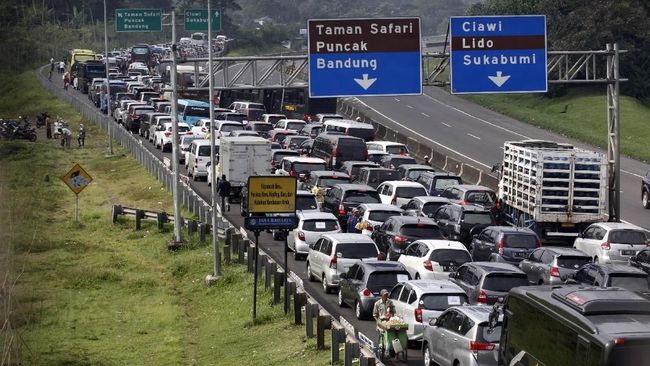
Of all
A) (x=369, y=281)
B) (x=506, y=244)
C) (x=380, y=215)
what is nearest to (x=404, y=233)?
(x=506, y=244)

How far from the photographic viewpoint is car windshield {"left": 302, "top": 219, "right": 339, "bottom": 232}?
3488cm

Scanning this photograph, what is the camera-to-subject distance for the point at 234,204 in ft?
151

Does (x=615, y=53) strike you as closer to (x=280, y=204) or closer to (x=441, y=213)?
(x=441, y=213)

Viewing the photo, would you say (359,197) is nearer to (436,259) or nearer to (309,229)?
(309,229)

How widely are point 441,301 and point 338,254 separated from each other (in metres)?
6.08

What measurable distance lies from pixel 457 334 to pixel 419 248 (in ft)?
31.0

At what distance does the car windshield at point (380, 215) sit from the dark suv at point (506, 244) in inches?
132

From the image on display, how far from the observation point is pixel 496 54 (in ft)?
120

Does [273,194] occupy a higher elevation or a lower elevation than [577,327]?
higher

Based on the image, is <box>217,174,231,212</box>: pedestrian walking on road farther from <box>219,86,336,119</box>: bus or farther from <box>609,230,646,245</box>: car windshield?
<box>219,86,336,119</box>: bus

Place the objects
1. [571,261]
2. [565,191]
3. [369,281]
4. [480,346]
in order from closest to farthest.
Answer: [480,346]
[369,281]
[571,261]
[565,191]

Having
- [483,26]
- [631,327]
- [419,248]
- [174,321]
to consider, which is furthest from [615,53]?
[631,327]

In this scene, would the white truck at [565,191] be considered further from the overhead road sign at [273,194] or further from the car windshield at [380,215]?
the overhead road sign at [273,194]

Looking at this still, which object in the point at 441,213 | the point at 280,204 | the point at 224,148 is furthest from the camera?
the point at 224,148
